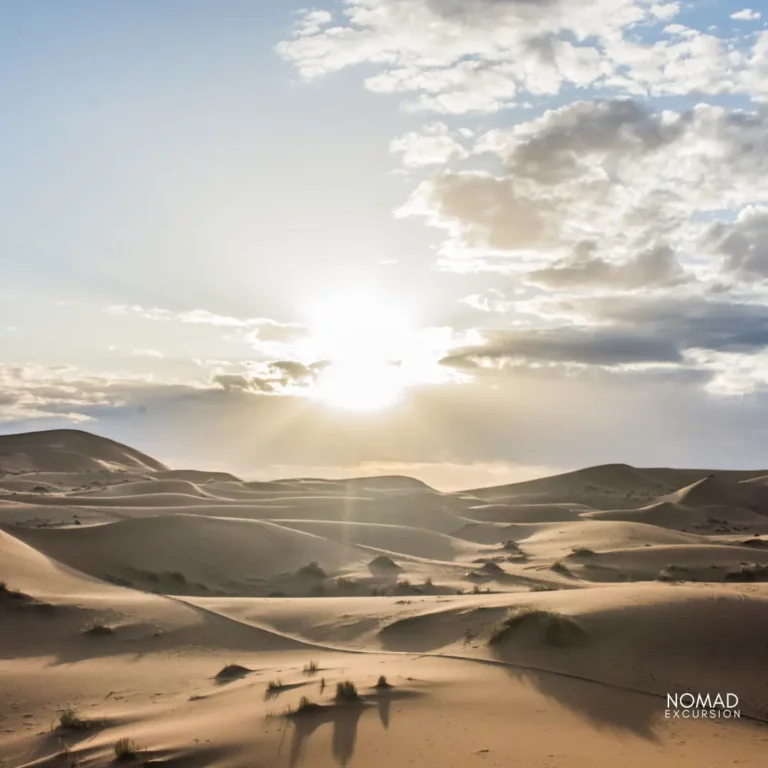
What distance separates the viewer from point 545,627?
11.4 m

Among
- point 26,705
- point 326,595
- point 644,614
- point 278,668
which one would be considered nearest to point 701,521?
point 326,595

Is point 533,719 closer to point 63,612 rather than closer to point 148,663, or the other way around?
point 148,663

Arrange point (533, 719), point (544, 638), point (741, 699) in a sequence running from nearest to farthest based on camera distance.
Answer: point (533, 719), point (741, 699), point (544, 638)

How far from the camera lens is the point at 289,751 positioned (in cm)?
756

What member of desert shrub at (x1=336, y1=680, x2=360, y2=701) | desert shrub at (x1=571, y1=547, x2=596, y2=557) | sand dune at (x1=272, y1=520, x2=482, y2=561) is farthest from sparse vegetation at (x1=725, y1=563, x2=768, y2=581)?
desert shrub at (x1=336, y1=680, x2=360, y2=701)

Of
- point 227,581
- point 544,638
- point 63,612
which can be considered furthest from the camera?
point 227,581

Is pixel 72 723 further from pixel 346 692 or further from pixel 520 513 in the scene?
pixel 520 513

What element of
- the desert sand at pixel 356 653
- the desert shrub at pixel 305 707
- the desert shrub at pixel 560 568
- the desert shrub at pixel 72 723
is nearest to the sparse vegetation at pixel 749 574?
the desert sand at pixel 356 653

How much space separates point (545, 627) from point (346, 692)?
3.65 meters

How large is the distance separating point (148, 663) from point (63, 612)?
3870mm

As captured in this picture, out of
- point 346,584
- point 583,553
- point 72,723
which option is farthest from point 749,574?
point 72,723

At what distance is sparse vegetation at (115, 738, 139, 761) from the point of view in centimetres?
752

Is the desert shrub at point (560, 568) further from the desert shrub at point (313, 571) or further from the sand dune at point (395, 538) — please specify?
the desert shrub at point (313, 571)

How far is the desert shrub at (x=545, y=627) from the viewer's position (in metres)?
11.1
